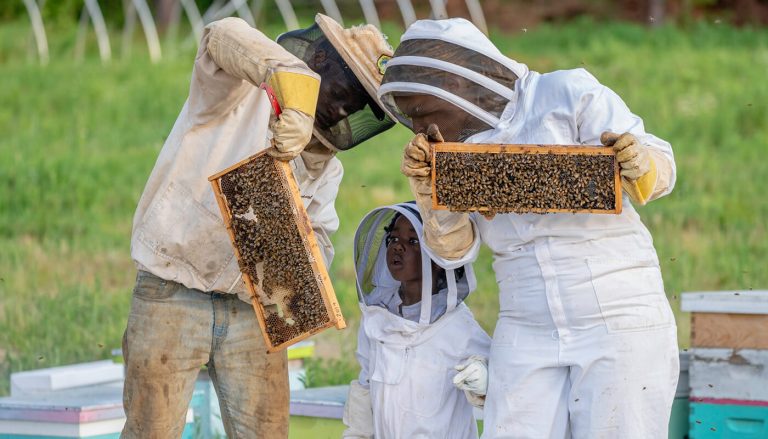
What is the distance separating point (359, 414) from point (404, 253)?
61 cm

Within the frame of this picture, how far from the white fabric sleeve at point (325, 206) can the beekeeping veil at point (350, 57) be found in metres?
0.19

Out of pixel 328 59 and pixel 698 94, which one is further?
pixel 698 94

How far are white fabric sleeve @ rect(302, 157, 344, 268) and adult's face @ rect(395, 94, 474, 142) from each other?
591 mm

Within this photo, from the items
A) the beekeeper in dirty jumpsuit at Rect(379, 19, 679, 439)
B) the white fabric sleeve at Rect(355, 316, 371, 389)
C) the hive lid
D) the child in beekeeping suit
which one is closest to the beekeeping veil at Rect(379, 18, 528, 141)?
the beekeeper in dirty jumpsuit at Rect(379, 19, 679, 439)

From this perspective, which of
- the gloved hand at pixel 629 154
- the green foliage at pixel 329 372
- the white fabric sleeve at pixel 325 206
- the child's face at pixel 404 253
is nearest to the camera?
the gloved hand at pixel 629 154

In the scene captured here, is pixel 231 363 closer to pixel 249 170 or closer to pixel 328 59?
pixel 249 170

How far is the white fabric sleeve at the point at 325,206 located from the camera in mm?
4082

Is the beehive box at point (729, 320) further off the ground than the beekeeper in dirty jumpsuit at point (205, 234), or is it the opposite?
the beekeeper in dirty jumpsuit at point (205, 234)

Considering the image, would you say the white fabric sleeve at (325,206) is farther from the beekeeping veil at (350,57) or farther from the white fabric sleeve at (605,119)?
the white fabric sleeve at (605,119)

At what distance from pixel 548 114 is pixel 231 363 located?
1366mm

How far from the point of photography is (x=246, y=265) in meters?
3.75

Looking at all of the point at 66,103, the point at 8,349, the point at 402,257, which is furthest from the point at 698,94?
the point at 402,257

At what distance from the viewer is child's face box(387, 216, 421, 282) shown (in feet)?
14.1

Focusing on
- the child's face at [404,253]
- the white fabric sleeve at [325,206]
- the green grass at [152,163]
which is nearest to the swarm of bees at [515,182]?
the white fabric sleeve at [325,206]
